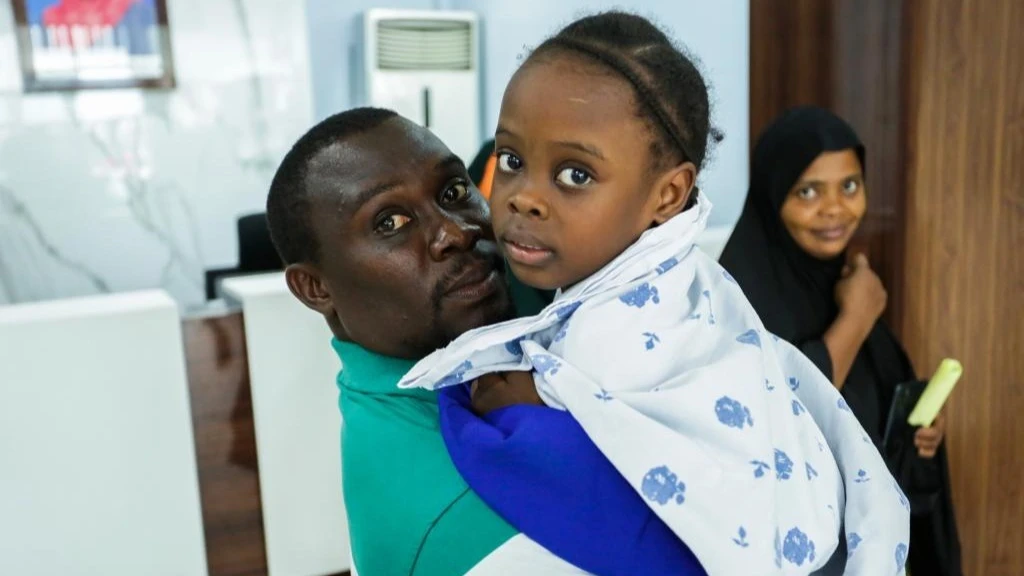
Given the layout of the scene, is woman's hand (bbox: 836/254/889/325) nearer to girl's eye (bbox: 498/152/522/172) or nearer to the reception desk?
girl's eye (bbox: 498/152/522/172)

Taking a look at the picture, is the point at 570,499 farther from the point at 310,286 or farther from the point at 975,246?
the point at 975,246

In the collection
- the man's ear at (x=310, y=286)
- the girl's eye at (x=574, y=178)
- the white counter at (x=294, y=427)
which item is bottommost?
the white counter at (x=294, y=427)

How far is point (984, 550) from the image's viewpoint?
2.29m

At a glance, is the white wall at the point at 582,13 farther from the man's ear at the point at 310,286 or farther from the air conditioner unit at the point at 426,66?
the man's ear at the point at 310,286

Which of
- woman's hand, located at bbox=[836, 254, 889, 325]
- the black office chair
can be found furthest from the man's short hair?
the black office chair

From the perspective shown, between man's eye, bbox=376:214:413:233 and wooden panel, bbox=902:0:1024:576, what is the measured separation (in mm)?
1439

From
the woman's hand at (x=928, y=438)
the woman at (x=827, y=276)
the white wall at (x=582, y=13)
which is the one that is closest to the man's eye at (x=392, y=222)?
the white wall at (x=582, y=13)

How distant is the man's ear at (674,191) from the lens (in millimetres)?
877

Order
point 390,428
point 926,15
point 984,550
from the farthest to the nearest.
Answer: point 984,550
point 926,15
point 390,428

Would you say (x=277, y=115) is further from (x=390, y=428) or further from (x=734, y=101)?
(x=390, y=428)

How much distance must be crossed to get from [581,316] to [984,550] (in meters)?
1.95

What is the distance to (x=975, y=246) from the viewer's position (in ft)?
6.93

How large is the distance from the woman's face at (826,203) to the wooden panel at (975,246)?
217mm

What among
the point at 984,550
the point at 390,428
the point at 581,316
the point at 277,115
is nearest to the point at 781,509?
the point at 581,316
